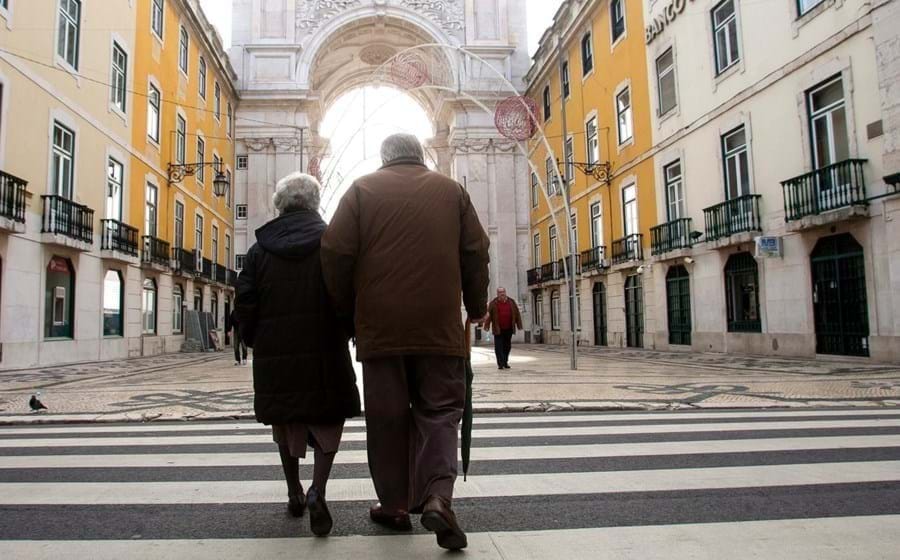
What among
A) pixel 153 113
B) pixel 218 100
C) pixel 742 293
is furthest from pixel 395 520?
pixel 218 100

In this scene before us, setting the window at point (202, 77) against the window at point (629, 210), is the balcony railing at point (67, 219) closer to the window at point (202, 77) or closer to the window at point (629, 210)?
the window at point (202, 77)

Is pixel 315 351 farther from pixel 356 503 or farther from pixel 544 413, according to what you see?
pixel 544 413

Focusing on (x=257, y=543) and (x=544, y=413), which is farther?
(x=544, y=413)

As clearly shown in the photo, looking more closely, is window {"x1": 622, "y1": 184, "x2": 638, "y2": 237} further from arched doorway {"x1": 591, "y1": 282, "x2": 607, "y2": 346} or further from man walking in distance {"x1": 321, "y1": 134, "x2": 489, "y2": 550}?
man walking in distance {"x1": 321, "y1": 134, "x2": 489, "y2": 550}

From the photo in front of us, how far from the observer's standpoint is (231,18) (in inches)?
1495

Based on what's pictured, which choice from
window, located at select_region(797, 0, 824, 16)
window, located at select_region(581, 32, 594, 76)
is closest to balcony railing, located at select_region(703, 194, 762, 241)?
window, located at select_region(797, 0, 824, 16)

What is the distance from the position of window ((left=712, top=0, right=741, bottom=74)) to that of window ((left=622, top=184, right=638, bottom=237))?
6348 mm

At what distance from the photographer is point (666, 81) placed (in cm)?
2109

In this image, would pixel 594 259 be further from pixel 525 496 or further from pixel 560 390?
pixel 525 496

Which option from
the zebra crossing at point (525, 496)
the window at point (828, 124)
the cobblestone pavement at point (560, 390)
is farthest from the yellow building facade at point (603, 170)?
the zebra crossing at point (525, 496)

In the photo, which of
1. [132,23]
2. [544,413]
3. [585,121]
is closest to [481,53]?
[585,121]

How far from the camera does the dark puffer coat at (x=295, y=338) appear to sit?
2928 mm

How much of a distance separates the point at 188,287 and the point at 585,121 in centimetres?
1931

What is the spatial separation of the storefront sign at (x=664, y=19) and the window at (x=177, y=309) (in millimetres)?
20980
